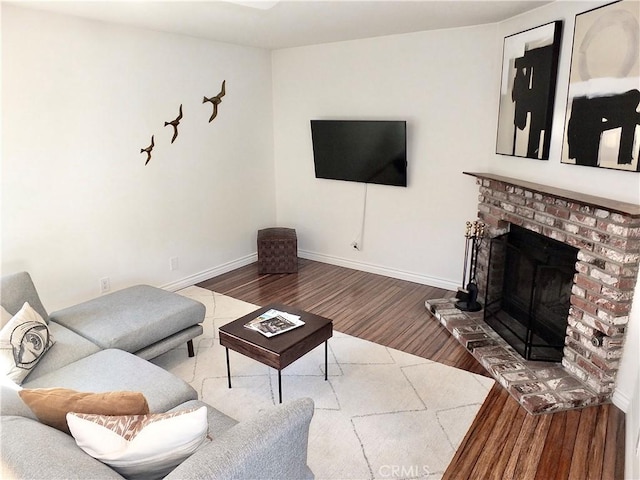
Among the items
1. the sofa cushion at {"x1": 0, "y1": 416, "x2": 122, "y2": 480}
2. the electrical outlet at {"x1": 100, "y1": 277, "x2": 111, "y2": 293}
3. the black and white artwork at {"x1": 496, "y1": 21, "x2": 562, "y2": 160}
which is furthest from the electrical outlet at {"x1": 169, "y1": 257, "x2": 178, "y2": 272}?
the black and white artwork at {"x1": 496, "y1": 21, "x2": 562, "y2": 160}

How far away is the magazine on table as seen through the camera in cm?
271

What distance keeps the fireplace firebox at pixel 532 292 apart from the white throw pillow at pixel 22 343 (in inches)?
120

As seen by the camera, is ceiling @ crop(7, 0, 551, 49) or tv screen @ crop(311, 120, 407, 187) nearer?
ceiling @ crop(7, 0, 551, 49)

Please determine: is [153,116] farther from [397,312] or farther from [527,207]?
[527,207]

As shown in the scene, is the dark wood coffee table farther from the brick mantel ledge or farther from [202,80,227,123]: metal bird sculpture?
[202,80,227,123]: metal bird sculpture

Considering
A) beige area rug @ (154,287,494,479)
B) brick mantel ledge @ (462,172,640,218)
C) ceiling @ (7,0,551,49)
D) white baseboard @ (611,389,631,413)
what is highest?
ceiling @ (7,0,551,49)

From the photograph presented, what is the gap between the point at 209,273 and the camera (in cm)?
490

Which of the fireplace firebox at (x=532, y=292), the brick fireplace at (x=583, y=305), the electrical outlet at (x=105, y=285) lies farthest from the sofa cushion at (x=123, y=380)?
the fireplace firebox at (x=532, y=292)

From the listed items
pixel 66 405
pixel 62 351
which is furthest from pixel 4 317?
pixel 66 405

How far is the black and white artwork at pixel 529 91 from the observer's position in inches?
119

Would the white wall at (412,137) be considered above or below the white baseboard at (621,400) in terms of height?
above

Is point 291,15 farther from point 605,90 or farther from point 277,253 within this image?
point 277,253

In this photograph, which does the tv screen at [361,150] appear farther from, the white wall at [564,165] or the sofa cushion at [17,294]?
the sofa cushion at [17,294]

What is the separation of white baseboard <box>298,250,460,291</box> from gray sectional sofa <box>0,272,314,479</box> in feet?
7.67
